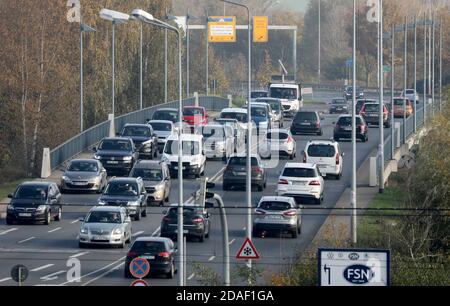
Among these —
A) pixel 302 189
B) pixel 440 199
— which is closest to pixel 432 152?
pixel 440 199

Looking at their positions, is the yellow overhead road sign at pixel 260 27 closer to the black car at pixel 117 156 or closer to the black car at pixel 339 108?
the black car at pixel 339 108

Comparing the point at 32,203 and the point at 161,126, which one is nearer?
the point at 32,203

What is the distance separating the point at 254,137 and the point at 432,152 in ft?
71.8

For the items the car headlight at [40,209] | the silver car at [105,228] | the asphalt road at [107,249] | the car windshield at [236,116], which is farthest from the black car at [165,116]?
the silver car at [105,228]

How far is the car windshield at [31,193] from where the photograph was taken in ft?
151

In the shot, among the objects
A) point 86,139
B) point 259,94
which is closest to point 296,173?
point 86,139

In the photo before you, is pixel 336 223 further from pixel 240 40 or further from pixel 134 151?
pixel 240 40

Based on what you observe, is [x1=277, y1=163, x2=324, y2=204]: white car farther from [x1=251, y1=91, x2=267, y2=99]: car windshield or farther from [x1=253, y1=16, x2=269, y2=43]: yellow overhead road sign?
[x1=253, y1=16, x2=269, y2=43]: yellow overhead road sign

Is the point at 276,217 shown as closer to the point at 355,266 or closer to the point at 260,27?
the point at 355,266

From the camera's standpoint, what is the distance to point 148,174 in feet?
163

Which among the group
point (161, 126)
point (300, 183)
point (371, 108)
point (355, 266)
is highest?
point (371, 108)

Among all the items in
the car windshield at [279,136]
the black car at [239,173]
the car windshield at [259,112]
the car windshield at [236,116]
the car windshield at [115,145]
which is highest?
the car windshield at [259,112]

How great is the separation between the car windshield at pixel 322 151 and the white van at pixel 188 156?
14.3 feet

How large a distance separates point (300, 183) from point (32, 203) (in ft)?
32.8
